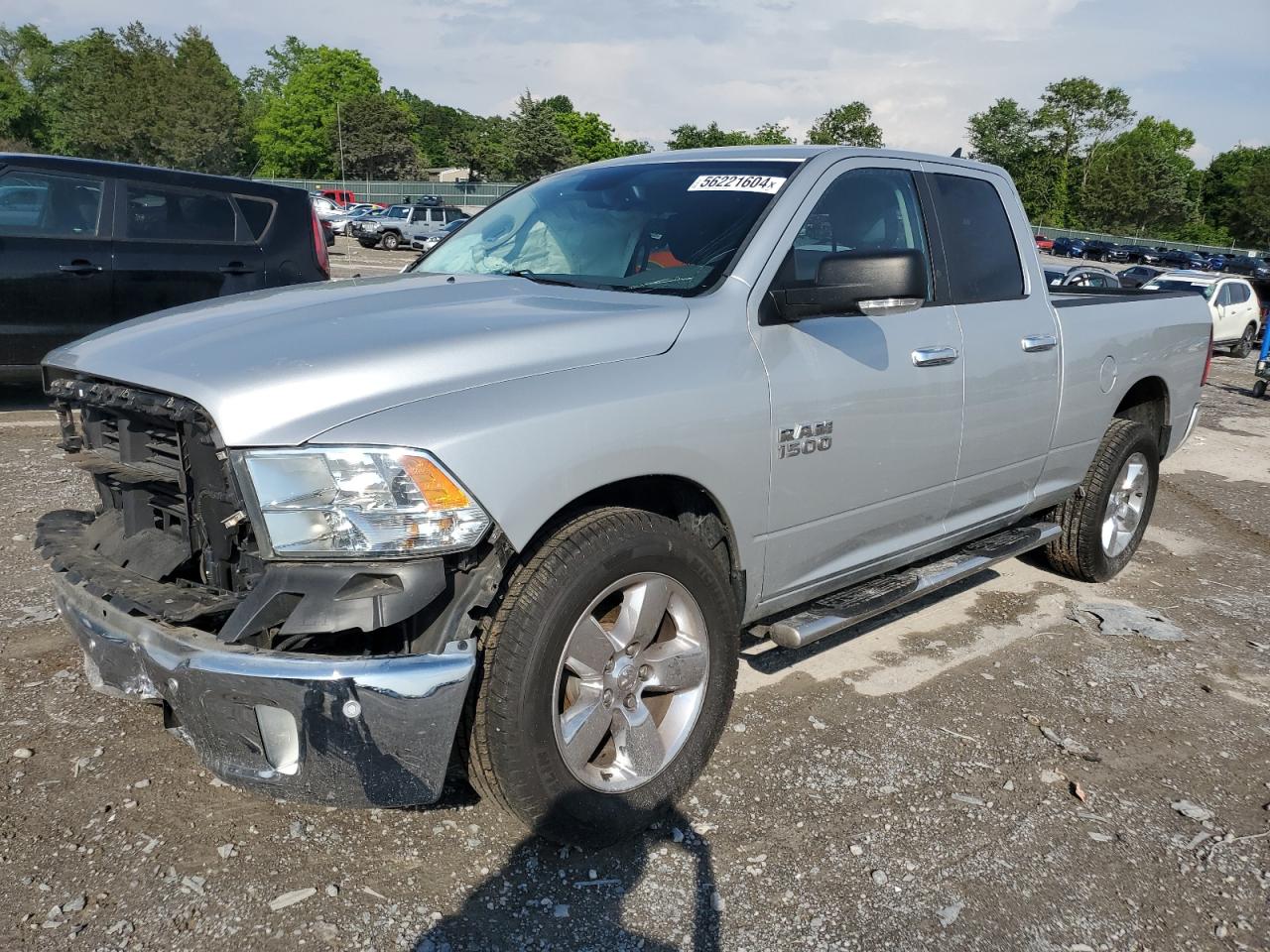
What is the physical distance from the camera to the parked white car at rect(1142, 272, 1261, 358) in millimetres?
19220

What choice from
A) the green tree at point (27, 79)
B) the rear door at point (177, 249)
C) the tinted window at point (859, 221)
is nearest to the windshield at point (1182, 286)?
the rear door at point (177, 249)

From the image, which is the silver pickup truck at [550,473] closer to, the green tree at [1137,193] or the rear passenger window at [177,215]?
the rear passenger window at [177,215]

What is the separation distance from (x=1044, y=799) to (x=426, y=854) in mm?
1874

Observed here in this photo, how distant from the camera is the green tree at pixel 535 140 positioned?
240ft

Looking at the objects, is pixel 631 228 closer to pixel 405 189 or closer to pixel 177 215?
pixel 177 215

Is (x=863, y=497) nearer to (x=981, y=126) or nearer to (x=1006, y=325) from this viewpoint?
(x=1006, y=325)

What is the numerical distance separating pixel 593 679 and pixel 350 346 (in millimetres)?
1048

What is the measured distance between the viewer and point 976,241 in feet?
13.3

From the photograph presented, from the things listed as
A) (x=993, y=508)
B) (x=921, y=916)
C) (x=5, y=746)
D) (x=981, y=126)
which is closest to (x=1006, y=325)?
(x=993, y=508)

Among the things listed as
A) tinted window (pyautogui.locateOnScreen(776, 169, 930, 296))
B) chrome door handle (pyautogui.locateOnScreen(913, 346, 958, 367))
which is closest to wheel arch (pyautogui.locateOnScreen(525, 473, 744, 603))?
tinted window (pyautogui.locateOnScreen(776, 169, 930, 296))

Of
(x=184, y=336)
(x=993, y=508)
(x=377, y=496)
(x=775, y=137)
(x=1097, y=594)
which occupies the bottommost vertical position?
(x=1097, y=594)

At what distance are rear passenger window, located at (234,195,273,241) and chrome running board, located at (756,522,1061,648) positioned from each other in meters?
5.81

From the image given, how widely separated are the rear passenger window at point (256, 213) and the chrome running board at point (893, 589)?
5.81 meters

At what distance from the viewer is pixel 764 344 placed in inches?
117
